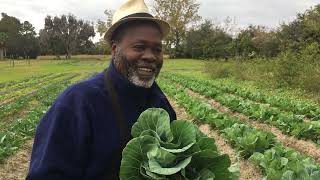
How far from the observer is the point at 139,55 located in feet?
8.95

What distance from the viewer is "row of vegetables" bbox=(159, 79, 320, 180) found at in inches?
204

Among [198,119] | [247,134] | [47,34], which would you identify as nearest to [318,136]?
[247,134]

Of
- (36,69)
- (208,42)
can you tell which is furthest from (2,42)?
(208,42)

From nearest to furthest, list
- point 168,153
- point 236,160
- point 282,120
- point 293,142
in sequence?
point 168,153, point 236,160, point 293,142, point 282,120

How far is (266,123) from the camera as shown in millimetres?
10797

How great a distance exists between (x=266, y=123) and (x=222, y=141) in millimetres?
1956

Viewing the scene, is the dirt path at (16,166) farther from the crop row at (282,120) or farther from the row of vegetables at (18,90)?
the row of vegetables at (18,90)

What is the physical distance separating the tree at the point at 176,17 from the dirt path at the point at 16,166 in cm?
5419

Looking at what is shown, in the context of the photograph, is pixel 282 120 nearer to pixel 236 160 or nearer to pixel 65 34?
pixel 236 160

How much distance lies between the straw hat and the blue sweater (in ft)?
0.98

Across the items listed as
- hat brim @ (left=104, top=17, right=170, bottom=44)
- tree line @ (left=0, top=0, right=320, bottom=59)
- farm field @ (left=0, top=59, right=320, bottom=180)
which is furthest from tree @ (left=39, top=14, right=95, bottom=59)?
hat brim @ (left=104, top=17, right=170, bottom=44)

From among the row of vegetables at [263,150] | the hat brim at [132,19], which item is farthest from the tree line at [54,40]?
the hat brim at [132,19]

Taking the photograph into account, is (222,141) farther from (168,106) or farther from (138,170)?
(138,170)

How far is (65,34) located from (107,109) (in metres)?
73.4
